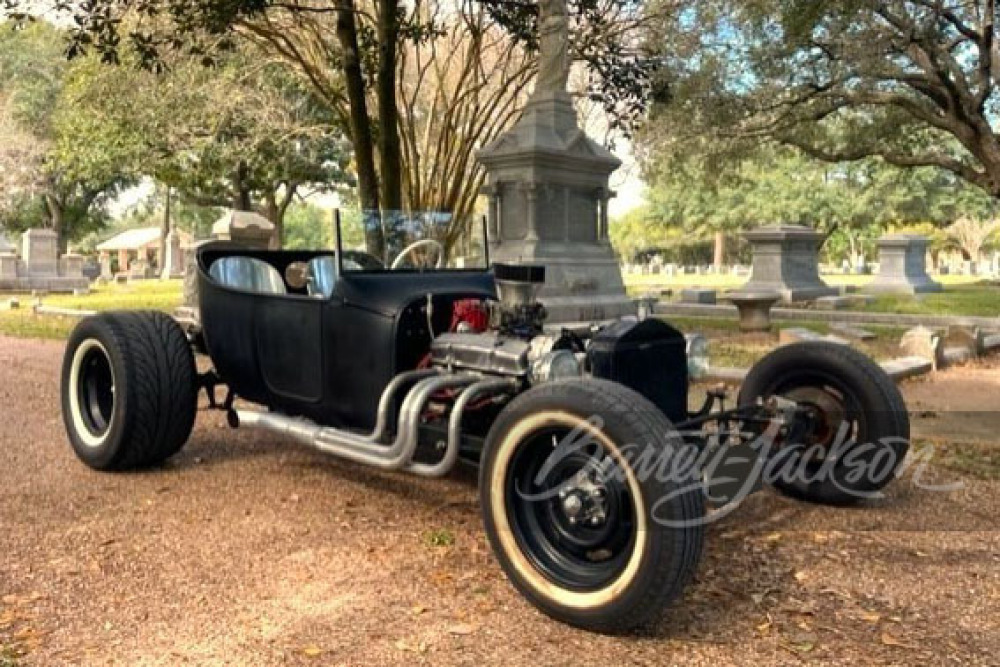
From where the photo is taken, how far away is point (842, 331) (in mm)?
11078

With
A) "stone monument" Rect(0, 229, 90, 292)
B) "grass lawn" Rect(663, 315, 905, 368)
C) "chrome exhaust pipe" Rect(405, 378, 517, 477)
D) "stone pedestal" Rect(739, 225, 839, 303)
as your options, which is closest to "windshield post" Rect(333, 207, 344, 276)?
"chrome exhaust pipe" Rect(405, 378, 517, 477)

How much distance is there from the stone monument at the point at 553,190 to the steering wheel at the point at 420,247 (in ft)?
19.4

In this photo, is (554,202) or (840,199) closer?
(554,202)

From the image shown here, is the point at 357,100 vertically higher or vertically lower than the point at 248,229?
higher

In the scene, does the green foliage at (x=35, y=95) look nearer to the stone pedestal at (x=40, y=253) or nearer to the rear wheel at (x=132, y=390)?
the stone pedestal at (x=40, y=253)

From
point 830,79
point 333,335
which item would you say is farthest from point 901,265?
point 333,335

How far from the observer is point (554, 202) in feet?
36.7

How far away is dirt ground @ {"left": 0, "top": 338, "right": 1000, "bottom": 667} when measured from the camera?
2428 millimetres

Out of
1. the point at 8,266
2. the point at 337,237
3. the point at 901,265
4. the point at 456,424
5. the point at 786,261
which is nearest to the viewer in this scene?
the point at 456,424

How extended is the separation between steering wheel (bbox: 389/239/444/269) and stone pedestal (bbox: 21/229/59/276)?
89.5ft

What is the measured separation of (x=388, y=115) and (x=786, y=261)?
12.4m

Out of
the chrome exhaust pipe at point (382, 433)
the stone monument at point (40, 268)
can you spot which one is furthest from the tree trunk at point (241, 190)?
the chrome exhaust pipe at point (382, 433)

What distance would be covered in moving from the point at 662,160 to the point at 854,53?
5489 mm

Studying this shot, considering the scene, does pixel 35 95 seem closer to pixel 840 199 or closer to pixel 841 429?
pixel 841 429
